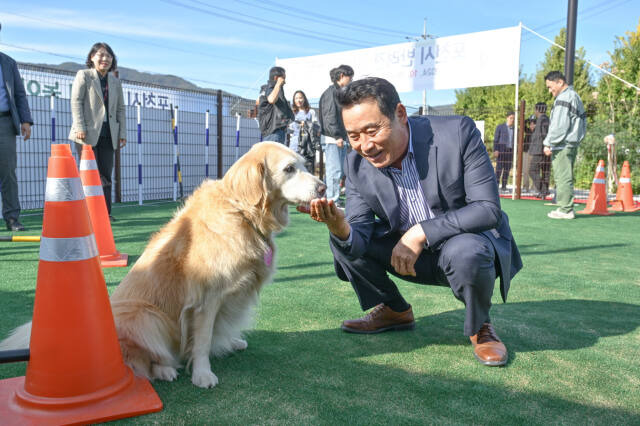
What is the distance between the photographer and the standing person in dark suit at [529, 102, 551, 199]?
37.2 ft

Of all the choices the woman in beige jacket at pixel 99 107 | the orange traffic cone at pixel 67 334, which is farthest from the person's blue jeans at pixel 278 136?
the orange traffic cone at pixel 67 334

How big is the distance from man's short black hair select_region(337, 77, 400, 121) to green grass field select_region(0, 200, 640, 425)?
908 mm

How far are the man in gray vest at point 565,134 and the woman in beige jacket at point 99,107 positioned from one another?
6.90 meters

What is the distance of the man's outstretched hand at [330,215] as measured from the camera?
6.97 feet

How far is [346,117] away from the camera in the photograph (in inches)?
92.7

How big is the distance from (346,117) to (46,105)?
802 cm

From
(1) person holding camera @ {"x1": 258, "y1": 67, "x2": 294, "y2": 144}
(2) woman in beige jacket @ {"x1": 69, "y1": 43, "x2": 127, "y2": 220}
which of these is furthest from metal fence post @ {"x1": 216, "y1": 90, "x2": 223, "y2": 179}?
(2) woman in beige jacket @ {"x1": 69, "y1": 43, "x2": 127, "y2": 220}

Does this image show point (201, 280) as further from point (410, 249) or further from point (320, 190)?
point (410, 249)

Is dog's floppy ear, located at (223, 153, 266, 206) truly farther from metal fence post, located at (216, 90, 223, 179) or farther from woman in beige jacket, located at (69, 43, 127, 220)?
metal fence post, located at (216, 90, 223, 179)

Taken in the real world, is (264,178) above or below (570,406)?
above

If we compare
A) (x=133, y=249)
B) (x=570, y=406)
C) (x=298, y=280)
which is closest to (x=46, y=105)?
(x=133, y=249)

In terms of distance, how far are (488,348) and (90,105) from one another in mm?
5871

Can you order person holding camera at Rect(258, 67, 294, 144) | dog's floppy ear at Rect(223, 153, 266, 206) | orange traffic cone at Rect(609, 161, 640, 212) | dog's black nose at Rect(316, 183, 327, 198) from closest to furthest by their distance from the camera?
dog's floppy ear at Rect(223, 153, 266, 206), dog's black nose at Rect(316, 183, 327, 198), person holding camera at Rect(258, 67, 294, 144), orange traffic cone at Rect(609, 161, 640, 212)

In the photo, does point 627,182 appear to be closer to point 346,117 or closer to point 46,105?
point 346,117
